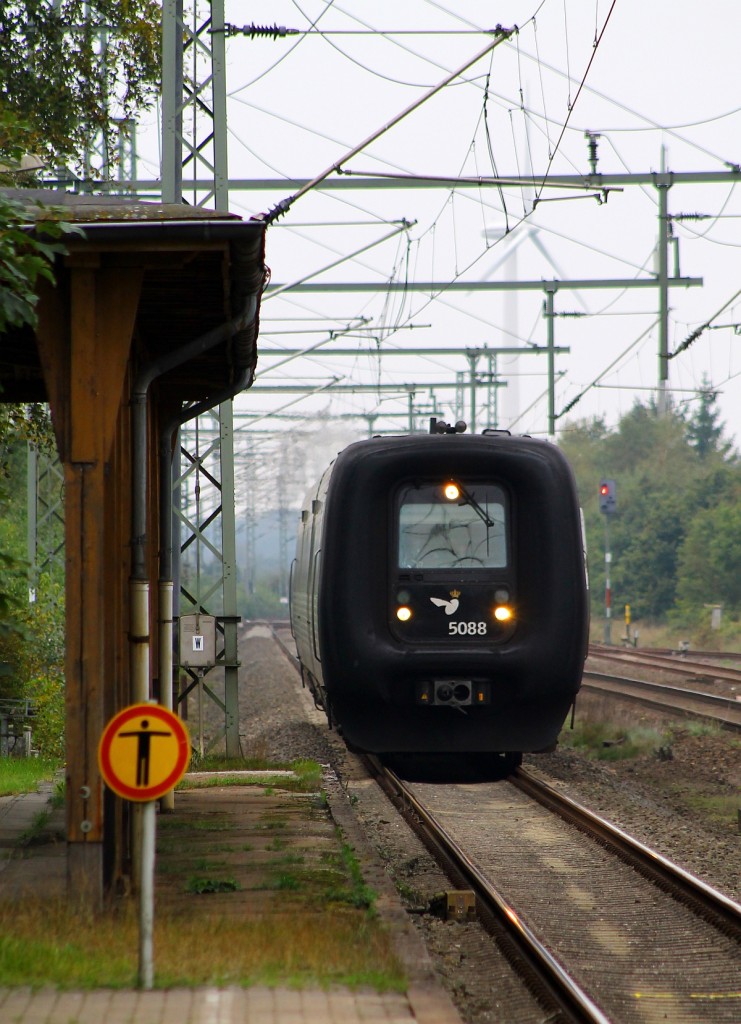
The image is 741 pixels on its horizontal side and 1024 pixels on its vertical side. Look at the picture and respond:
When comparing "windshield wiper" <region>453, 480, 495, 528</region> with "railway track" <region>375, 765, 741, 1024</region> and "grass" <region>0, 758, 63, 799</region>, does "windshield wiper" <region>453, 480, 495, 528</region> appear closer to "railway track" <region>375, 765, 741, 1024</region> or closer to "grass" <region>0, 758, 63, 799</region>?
"railway track" <region>375, 765, 741, 1024</region>

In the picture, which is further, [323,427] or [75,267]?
[323,427]

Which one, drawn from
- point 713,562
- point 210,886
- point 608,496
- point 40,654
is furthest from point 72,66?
point 713,562

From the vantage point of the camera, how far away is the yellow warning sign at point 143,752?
20.4 ft

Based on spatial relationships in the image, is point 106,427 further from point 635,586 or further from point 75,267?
point 635,586

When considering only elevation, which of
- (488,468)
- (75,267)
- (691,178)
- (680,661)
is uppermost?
(691,178)

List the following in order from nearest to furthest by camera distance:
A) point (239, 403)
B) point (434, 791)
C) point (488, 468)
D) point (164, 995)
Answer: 1. point (164, 995)
2. point (488, 468)
3. point (434, 791)
4. point (239, 403)

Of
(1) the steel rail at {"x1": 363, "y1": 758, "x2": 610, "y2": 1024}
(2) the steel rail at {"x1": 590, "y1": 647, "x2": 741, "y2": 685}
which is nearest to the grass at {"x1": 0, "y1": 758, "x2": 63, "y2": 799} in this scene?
(1) the steel rail at {"x1": 363, "y1": 758, "x2": 610, "y2": 1024}

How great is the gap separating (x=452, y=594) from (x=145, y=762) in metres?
4.95

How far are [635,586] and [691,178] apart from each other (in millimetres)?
38397

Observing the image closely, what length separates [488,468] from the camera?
10906 millimetres

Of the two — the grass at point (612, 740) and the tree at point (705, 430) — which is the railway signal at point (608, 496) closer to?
the grass at point (612, 740)

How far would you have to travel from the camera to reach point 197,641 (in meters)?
15.1

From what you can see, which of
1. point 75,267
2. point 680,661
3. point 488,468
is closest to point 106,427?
point 75,267

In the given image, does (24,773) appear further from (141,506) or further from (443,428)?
(141,506)
